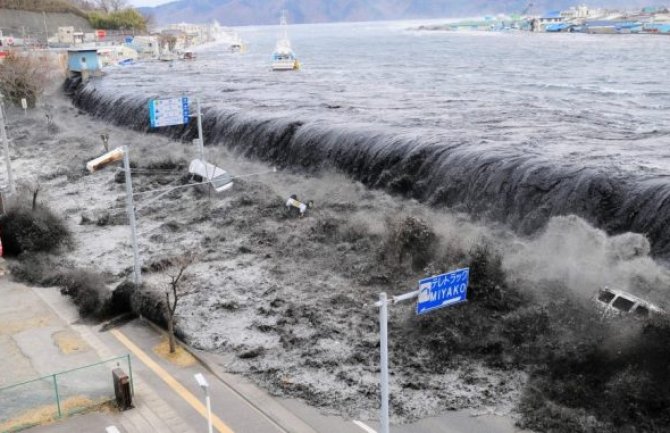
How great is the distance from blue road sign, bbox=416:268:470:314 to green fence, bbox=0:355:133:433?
379 inches

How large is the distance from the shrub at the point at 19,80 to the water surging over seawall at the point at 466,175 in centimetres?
3380

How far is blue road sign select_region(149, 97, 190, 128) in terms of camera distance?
31703mm

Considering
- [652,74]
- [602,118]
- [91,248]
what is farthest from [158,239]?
[652,74]

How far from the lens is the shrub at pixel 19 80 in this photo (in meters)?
75.0

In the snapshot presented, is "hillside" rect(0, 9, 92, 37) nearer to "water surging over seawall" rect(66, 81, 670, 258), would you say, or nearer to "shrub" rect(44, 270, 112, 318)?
"water surging over seawall" rect(66, 81, 670, 258)

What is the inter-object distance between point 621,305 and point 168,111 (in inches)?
841

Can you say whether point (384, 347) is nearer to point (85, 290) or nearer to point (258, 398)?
point (258, 398)

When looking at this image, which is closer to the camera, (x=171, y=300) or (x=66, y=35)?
(x=171, y=300)

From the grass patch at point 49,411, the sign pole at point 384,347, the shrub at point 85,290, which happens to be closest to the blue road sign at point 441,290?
the sign pole at point 384,347

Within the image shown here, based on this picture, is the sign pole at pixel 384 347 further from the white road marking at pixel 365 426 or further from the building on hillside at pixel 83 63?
the building on hillside at pixel 83 63

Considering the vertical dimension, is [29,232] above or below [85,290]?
above

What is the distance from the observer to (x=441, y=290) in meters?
12.1

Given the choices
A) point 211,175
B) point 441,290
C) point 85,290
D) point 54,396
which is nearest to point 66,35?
point 211,175

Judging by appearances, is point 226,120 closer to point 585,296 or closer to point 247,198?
point 247,198
